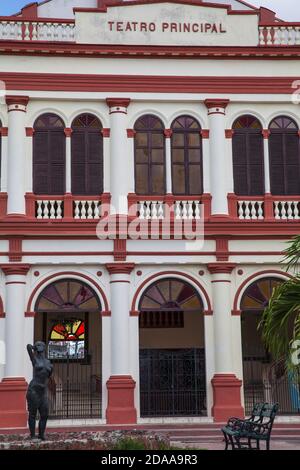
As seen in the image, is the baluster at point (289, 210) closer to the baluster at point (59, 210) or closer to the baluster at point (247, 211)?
the baluster at point (247, 211)

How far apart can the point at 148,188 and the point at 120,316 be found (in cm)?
334

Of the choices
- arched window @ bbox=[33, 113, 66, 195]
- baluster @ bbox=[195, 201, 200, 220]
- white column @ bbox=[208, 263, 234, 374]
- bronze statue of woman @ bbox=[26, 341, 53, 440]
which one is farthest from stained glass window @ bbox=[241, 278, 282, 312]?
bronze statue of woman @ bbox=[26, 341, 53, 440]

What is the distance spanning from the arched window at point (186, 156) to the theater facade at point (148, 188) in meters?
0.04

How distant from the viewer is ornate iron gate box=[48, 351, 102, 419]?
19.6m

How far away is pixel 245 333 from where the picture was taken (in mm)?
24391

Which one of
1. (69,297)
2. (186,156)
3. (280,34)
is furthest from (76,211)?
(280,34)

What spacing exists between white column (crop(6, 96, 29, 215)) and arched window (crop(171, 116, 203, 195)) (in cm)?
380

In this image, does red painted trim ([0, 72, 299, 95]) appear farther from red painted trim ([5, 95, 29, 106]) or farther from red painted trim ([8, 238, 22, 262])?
red painted trim ([8, 238, 22, 262])

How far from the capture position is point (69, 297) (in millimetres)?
19703

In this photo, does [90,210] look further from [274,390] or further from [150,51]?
[274,390]

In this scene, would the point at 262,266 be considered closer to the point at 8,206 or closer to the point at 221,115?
the point at 221,115

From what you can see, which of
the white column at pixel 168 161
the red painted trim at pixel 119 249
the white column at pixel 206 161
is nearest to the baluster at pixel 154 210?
the white column at pixel 168 161

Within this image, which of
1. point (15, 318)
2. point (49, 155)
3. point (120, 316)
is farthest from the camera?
point (49, 155)
